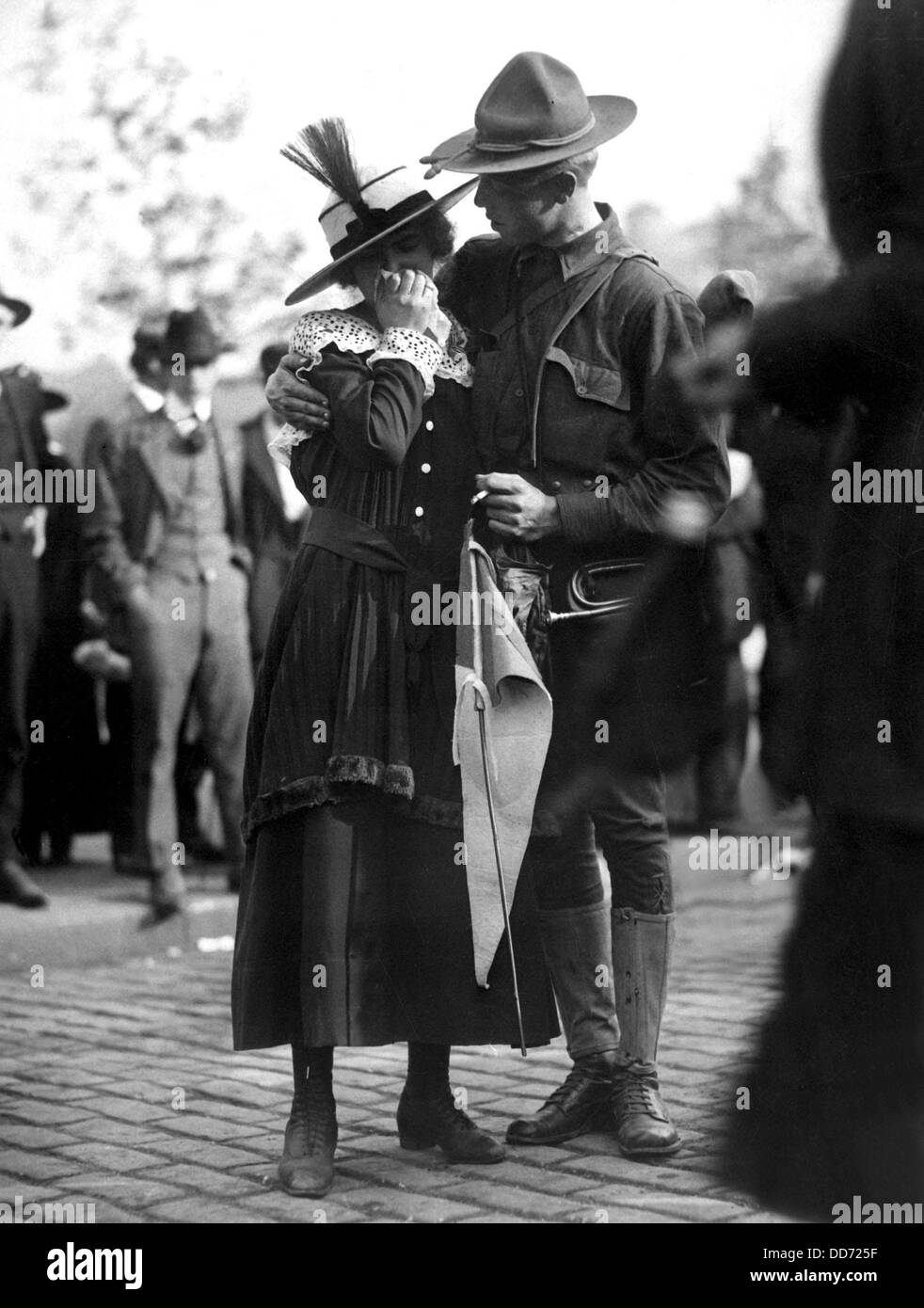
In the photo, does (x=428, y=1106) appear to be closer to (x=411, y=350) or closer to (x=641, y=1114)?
(x=641, y=1114)

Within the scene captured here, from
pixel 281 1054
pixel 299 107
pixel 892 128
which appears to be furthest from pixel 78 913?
pixel 892 128

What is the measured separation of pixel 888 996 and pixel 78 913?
90.3 inches

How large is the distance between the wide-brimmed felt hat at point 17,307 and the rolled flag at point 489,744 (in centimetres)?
129

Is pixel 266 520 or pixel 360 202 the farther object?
pixel 266 520

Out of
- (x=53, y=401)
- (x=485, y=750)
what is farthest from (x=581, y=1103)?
(x=53, y=401)

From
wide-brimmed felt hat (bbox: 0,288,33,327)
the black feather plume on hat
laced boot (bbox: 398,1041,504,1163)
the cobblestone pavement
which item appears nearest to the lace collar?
the black feather plume on hat

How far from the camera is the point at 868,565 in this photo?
13.4 ft

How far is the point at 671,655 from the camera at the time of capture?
4137mm

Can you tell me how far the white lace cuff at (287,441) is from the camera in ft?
13.3

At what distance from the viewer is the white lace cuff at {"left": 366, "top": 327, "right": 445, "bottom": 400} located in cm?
390

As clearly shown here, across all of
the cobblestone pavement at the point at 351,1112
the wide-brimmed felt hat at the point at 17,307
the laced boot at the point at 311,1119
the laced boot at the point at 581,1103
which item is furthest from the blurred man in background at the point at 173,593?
the laced boot at the point at 581,1103

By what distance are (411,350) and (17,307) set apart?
1.15 meters

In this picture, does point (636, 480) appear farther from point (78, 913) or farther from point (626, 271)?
point (78, 913)

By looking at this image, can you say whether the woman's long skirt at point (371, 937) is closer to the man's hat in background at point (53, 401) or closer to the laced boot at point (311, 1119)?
the laced boot at point (311, 1119)
